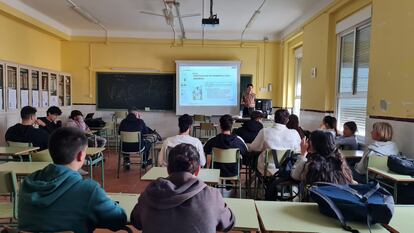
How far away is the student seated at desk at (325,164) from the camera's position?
7.70ft

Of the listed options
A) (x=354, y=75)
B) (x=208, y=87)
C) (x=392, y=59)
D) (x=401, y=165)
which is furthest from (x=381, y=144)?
(x=208, y=87)

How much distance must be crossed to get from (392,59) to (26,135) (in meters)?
4.77

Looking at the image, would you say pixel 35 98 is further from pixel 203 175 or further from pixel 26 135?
pixel 203 175

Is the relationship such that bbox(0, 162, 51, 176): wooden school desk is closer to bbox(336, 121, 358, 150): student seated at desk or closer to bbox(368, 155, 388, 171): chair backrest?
bbox(368, 155, 388, 171): chair backrest

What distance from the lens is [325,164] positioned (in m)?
2.37

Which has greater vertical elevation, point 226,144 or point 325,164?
point 325,164

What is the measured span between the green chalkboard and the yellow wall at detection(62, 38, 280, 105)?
0.22m

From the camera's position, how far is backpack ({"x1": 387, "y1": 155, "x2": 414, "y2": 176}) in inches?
124

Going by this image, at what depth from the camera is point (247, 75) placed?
945cm

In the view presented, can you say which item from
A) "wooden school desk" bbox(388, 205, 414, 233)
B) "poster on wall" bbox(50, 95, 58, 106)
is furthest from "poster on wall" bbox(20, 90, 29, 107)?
"wooden school desk" bbox(388, 205, 414, 233)

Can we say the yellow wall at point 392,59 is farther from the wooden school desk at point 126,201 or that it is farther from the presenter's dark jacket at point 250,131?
the wooden school desk at point 126,201

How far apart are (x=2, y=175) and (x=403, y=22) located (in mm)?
4337

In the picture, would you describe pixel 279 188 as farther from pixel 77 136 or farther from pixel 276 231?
pixel 77 136

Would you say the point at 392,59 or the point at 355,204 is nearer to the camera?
the point at 355,204
